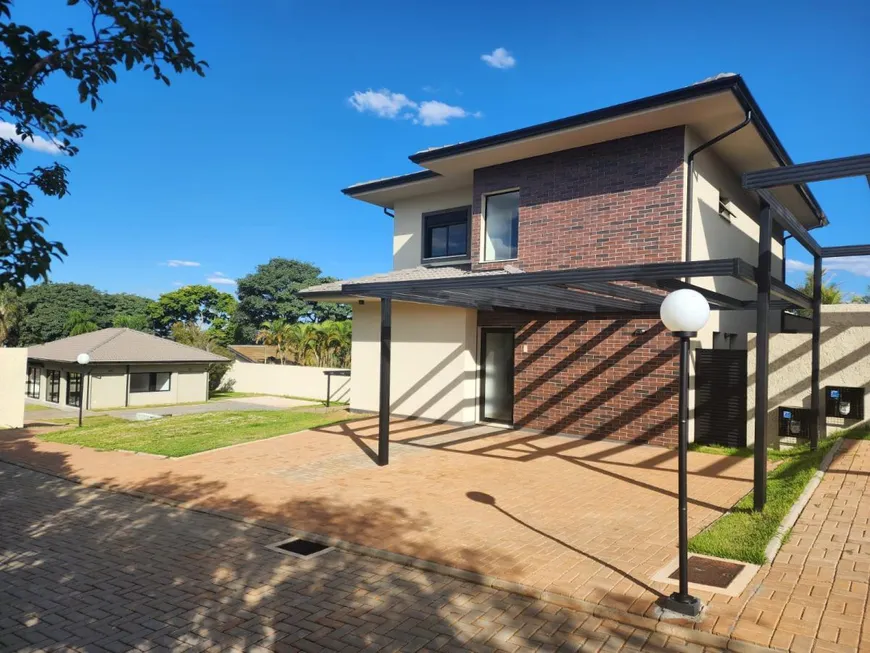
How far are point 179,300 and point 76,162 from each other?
6416 centimetres

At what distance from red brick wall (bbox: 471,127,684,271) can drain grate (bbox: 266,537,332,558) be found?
8.13 meters

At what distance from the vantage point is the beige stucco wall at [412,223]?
15.4 m

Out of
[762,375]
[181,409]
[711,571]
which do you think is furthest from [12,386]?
[762,375]

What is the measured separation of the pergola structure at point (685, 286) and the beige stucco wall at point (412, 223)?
455 centimetres

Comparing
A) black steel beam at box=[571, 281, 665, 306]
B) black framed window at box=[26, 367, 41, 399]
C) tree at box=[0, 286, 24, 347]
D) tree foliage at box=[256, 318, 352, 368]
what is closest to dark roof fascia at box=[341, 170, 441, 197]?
black steel beam at box=[571, 281, 665, 306]

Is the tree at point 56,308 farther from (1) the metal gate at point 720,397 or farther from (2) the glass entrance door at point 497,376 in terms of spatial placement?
(1) the metal gate at point 720,397

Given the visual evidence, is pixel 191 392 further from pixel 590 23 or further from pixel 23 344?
pixel 23 344

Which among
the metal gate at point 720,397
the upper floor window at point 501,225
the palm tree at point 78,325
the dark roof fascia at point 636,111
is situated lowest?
the metal gate at point 720,397

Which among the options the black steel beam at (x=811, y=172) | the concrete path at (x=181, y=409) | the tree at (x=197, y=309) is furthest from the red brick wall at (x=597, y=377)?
the tree at (x=197, y=309)

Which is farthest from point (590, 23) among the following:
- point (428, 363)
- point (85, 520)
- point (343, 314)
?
point (343, 314)

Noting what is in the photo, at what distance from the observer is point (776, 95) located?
12977 mm

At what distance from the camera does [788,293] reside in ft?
26.6

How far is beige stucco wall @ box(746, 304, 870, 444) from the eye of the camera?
9.71 metres

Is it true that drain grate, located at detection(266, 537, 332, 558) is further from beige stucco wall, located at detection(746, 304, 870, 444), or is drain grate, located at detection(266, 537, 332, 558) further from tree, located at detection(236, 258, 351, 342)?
tree, located at detection(236, 258, 351, 342)
